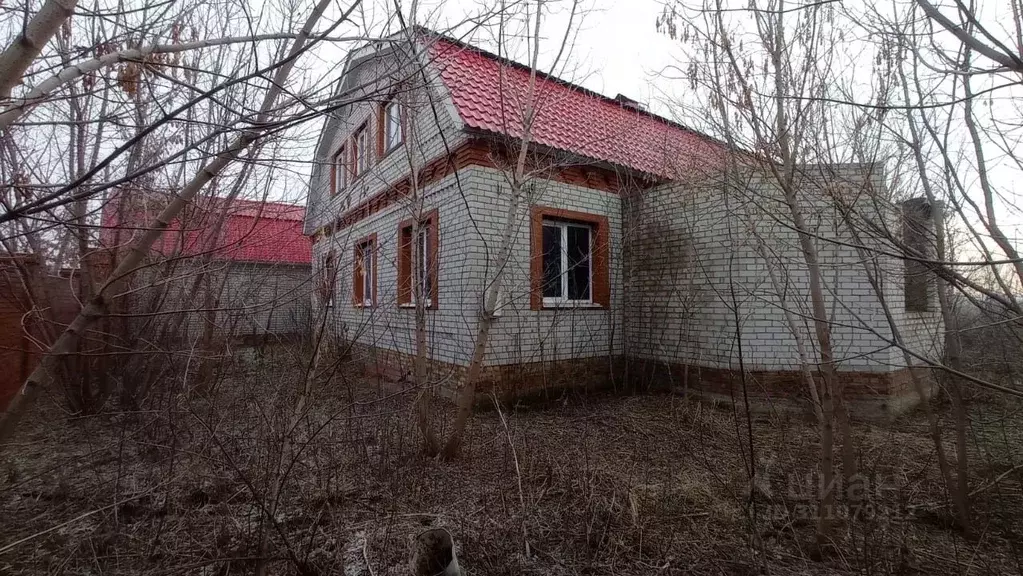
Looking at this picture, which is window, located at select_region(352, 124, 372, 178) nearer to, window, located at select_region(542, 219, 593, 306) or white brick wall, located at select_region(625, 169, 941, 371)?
window, located at select_region(542, 219, 593, 306)

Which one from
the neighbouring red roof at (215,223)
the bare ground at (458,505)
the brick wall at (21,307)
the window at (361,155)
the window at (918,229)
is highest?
the window at (361,155)

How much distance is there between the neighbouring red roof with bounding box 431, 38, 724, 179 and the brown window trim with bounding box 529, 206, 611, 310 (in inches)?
34.4

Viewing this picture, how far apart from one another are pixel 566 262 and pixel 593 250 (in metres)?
0.56

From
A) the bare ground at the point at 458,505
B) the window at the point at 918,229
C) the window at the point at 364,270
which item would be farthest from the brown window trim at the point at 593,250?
the window at the point at 918,229

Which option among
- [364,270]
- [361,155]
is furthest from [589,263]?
[361,155]

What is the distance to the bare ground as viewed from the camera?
2.41 meters

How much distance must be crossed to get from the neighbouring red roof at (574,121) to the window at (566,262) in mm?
1117

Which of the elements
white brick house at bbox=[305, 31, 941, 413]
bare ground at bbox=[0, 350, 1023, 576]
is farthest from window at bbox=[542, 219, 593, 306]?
bare ground at bbox=[0, 350, 1023, 576]

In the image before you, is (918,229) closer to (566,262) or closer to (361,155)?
(566,262)

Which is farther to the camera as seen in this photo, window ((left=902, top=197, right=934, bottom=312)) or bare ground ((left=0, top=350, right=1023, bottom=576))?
window ((left=902, top=197, right=934, bottom=312))

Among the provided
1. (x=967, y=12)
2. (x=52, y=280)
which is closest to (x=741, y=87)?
(x=967, y=12)

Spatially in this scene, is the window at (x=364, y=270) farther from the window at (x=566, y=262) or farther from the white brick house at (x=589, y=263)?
the window at (x=566, y=262)

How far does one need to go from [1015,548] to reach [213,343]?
7132 mm

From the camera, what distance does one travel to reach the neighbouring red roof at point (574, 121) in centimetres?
556
